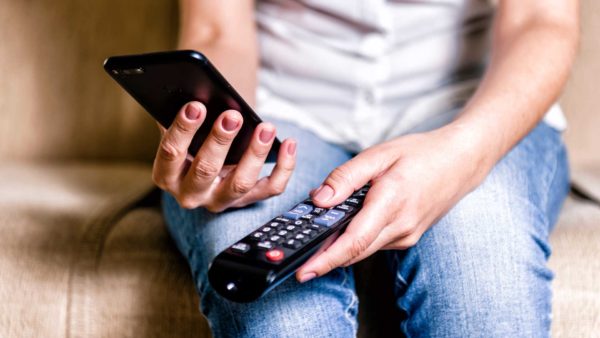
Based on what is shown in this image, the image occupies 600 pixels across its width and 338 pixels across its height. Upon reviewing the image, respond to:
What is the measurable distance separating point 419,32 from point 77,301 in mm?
446

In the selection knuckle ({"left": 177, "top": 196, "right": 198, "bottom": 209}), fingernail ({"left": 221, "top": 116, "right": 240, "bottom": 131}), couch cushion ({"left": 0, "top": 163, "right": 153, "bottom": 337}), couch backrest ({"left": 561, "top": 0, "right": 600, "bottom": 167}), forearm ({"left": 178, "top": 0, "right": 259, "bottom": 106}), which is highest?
fingernail ({"left": 221, "top": 116, "right": 240, "bottom": 131})

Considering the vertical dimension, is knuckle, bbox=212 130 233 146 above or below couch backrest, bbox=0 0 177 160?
above

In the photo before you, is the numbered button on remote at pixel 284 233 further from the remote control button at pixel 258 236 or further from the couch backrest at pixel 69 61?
the couch backrest at pixel 69 61

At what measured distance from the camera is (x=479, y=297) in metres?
0.60

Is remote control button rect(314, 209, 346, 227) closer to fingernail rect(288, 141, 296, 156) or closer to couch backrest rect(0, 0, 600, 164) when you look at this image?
fingernail rect(288, 141, 296, 156)

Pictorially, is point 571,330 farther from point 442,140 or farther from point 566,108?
point 566,108

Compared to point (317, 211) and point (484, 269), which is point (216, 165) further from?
point (484, 269)

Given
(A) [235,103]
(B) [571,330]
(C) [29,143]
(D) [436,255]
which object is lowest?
(C) [29,143]

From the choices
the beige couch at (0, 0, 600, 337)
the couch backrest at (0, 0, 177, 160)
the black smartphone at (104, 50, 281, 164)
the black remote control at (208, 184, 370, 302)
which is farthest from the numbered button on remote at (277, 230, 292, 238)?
the couch backrest at (0, 0, 177, 160)

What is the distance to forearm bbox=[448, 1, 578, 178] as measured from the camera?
2.14 feet

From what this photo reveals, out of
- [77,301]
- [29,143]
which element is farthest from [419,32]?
[29,143]

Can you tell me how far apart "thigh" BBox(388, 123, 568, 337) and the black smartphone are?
0.15m

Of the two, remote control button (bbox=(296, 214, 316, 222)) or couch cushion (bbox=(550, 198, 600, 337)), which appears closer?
remote control button (bbox=(296, 214, 316, 222))

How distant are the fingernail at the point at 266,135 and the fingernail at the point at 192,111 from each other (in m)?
0.05
